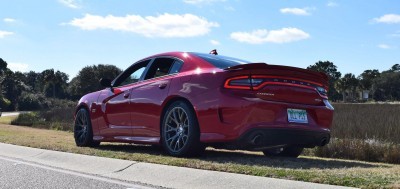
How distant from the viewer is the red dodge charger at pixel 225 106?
5.82m

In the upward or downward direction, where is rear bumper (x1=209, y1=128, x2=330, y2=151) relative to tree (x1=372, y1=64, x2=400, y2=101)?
downward

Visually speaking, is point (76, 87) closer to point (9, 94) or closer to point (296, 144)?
point (9, 94)

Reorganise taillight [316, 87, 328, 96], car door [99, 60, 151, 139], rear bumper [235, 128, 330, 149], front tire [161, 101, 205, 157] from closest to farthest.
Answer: rear bumper [235, 128, 330, 149] < front tire [161, 101, 205, 157] < taillight [316, 87, 328, 96] < car door [99, 60, 151, 139]

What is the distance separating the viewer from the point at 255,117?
5770 millimetres

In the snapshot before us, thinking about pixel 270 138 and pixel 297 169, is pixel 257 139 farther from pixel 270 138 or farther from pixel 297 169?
pixel 297 169

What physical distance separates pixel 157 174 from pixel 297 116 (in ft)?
6.49

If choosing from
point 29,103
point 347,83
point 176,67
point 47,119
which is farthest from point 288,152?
point 347,83

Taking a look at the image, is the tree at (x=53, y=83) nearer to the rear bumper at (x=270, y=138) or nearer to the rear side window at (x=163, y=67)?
the rear side window at (x=163, y=67)

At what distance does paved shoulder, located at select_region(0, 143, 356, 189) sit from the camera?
15.2 feet

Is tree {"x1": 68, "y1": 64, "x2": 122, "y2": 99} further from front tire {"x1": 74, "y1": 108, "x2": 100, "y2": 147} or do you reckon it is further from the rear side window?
the rear side window

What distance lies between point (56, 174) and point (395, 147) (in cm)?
614

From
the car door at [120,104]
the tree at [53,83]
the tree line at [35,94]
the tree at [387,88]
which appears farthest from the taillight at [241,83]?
the tree at [387,88]

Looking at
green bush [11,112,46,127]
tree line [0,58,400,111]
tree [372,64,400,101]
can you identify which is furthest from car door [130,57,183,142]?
tree [372,64,400,101]

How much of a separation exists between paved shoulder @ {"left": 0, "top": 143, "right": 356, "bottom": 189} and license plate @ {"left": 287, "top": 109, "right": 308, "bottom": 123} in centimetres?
139
